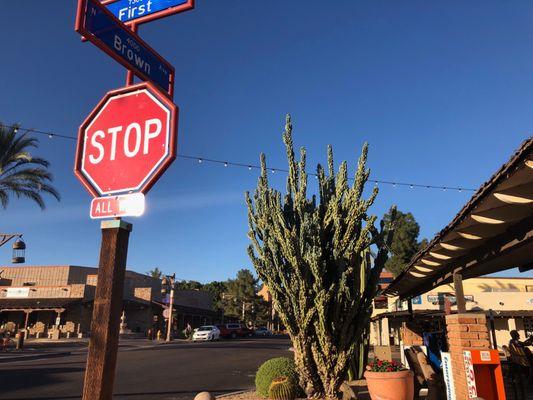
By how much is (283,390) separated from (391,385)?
Result: 2135 mm

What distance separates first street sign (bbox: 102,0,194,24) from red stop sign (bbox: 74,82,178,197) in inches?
33.8

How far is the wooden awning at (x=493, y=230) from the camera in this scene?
4.09 m

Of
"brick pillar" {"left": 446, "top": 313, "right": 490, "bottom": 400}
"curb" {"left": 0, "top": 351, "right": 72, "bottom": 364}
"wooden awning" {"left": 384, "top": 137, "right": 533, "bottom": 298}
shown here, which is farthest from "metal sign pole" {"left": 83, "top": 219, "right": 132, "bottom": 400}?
"curb" {"left": 0, "top": 351, "right": 72, "bottom": 364}

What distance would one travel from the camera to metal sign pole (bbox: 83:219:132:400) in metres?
2.45

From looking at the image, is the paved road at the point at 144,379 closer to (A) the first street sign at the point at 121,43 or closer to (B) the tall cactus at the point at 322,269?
(B) the tall cactus at the point at 322,269

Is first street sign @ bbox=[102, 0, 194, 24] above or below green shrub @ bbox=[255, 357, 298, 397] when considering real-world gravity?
above

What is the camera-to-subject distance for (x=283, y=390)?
338 inches

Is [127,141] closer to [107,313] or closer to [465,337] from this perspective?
[107,313]

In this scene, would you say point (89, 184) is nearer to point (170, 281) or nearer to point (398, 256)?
point (170, 281)

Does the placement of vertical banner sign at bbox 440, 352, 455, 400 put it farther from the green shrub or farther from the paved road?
the paved road

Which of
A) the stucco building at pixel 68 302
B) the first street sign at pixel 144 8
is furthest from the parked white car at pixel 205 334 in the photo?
the first street sign at pixel 144 8

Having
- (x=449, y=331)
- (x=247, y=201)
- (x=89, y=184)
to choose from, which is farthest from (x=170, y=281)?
(x=89, y=184)

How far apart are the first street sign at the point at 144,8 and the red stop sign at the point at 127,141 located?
Result: 0.86m

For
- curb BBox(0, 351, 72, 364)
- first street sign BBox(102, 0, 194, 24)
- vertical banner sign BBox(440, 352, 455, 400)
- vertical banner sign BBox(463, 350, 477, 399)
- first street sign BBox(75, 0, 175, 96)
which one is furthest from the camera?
curb BBox(0, 351, 72, 364)
